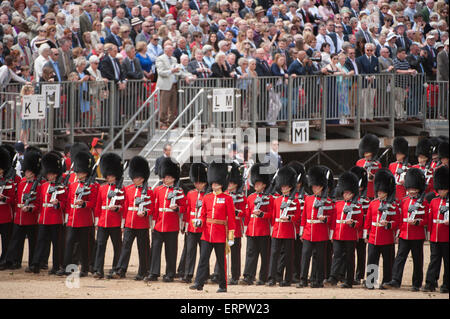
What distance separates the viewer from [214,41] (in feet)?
63.3

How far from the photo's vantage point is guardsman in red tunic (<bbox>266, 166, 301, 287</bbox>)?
13.2 m

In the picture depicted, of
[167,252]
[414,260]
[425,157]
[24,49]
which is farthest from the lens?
[24,49]

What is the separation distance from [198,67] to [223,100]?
80cm

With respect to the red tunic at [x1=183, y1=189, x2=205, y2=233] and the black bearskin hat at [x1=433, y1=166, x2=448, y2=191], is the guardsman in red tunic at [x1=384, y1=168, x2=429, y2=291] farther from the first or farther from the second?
the red tunic at [x1=183, y1=189, x2=205, y2=233]

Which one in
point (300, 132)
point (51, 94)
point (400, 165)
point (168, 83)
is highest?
point (168, 83)

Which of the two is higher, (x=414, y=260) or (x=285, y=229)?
(x=285, y=229)

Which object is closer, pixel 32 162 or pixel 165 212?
pixel 165 212

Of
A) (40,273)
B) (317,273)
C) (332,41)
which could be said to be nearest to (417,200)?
(317,273)

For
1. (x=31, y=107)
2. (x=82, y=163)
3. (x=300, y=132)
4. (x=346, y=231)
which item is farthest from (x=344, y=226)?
(x=300, y=132)

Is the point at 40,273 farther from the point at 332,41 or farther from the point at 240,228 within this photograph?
the point at 332,41

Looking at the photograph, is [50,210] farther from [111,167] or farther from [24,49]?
[24,49]

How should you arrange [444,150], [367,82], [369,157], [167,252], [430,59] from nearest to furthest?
1. [444,150]
2. [167,252]
3. [369,157]
4. [367,82]
5. [430,59]

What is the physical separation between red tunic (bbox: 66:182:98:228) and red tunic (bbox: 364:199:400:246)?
134 inches

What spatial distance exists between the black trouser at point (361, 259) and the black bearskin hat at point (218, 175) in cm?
195
